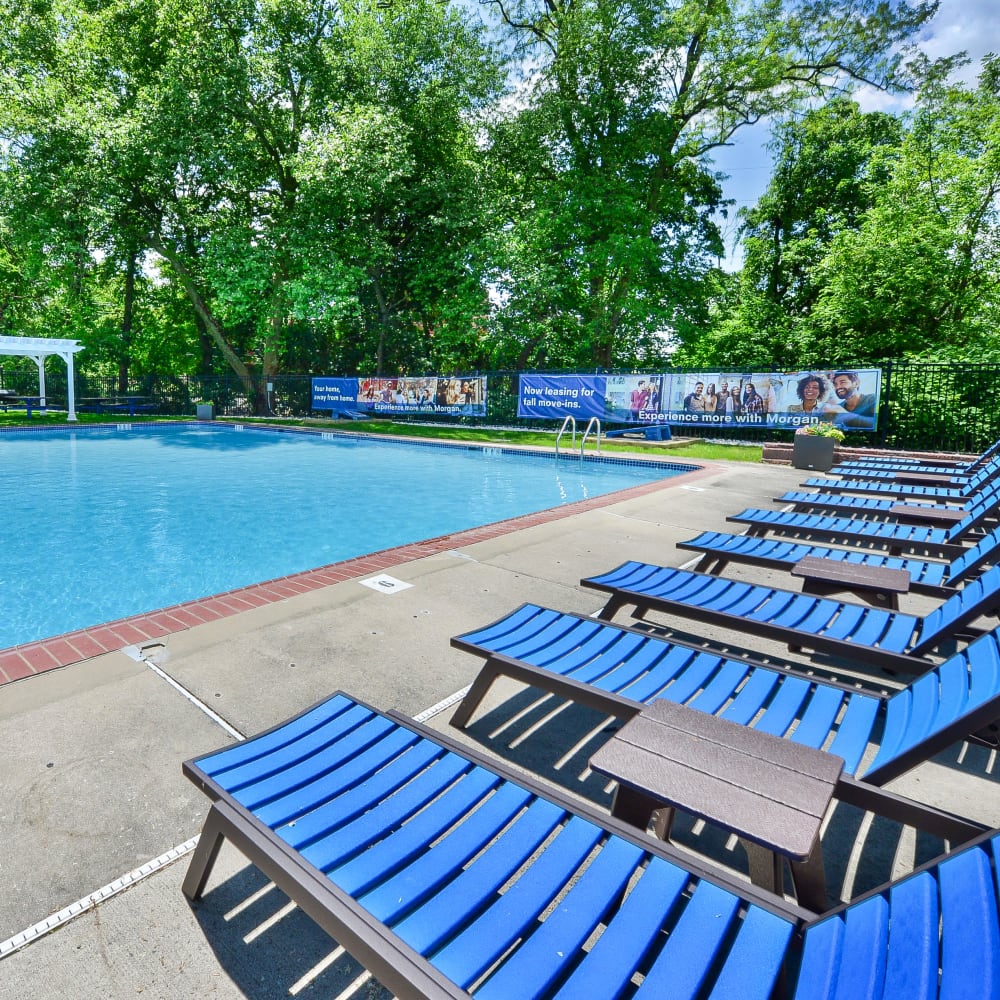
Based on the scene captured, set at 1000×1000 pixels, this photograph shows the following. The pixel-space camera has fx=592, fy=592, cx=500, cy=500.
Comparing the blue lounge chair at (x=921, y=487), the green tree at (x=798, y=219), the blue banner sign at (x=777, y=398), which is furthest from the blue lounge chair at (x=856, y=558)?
the green tree at (x=798, y=219)

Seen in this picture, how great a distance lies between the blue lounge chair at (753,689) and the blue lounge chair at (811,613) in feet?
0.87

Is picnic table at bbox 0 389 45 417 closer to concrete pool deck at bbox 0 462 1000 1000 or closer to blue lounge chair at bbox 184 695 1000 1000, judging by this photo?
concrete pool deck at bbox 0 462 1000 1000

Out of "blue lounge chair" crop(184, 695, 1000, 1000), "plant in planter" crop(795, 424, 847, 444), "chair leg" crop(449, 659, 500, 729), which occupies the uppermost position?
"plant in planter" crop(795, 424, 847, 444)

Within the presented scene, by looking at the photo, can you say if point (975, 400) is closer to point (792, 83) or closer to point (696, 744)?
point (696, 744)

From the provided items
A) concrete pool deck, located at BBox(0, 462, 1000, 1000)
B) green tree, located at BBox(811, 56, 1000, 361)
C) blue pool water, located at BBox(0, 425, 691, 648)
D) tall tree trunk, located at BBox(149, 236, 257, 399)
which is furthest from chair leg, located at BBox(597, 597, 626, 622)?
tall tree trunk, located at BBox(149, 236, 257, 399)

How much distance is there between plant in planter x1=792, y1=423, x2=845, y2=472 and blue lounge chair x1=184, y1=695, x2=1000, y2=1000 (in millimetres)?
12041

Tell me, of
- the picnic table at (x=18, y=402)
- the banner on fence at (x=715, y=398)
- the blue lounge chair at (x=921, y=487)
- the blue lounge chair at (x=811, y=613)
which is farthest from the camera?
the picnic table at (x=18, y=402)

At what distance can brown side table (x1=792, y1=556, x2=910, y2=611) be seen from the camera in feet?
12.1

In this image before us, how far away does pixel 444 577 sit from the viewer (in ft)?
17.1

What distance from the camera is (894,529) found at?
525 centimetres

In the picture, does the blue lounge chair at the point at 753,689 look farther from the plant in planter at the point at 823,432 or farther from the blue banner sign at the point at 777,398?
the blue banner sign at the point at 777,398

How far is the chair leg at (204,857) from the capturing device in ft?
6.03

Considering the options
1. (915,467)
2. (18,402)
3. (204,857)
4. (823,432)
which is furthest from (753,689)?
(18,402)

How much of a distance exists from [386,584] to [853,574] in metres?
3.47
